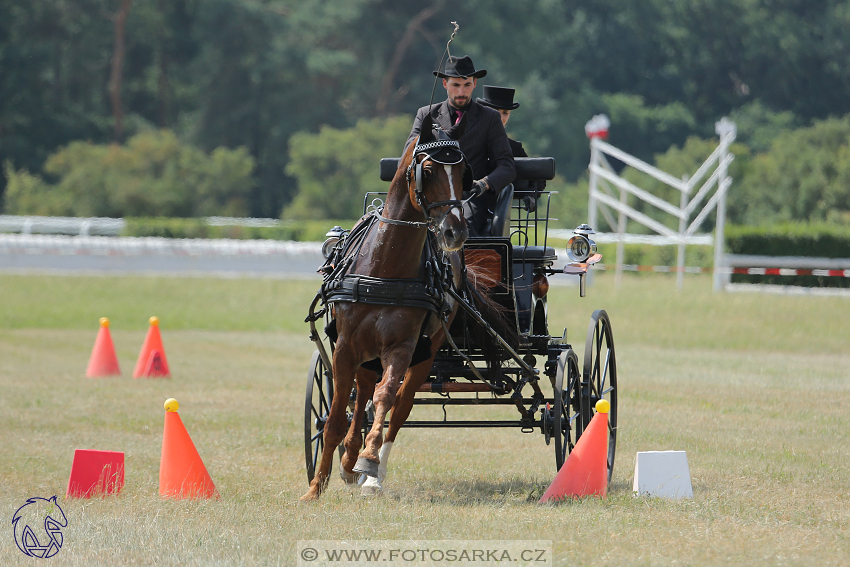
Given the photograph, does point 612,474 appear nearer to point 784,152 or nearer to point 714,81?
point 784,152

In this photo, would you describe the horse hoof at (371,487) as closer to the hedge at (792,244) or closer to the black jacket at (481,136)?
the black jacket at (481,136)

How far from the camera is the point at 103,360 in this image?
1366 cm

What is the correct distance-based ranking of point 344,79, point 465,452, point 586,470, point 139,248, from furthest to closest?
point 344,79 → point 139,248 → point 465,452 → point 586,470

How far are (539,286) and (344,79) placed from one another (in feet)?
142

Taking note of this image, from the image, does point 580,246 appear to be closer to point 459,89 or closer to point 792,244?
point 459,89

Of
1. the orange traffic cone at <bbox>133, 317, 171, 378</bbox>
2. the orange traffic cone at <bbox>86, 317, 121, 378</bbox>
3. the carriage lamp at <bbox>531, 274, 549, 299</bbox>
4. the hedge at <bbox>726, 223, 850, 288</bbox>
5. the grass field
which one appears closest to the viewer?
the grass field

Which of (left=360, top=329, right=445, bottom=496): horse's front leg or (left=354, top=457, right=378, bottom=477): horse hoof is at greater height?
(left=360, top=329, right=445, bottom=496): horse's front leg

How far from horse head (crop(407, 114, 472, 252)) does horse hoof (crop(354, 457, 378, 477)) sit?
4.21 ft

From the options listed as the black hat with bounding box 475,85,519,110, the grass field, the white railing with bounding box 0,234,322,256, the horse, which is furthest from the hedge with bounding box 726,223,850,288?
the horse

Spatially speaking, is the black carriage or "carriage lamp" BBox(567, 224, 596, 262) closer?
the black carriage

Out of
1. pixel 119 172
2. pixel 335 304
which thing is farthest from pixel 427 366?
pixel 119 172

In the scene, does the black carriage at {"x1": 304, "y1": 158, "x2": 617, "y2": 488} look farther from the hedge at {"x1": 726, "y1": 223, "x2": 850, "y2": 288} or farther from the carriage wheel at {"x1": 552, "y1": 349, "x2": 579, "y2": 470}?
the hedge at {"x1": 726, "y1": 223, "x2": 850, "y2": 288}

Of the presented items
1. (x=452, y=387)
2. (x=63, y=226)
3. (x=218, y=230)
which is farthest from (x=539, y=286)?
(x=218, y=230)

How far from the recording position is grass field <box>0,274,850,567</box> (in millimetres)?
5324
